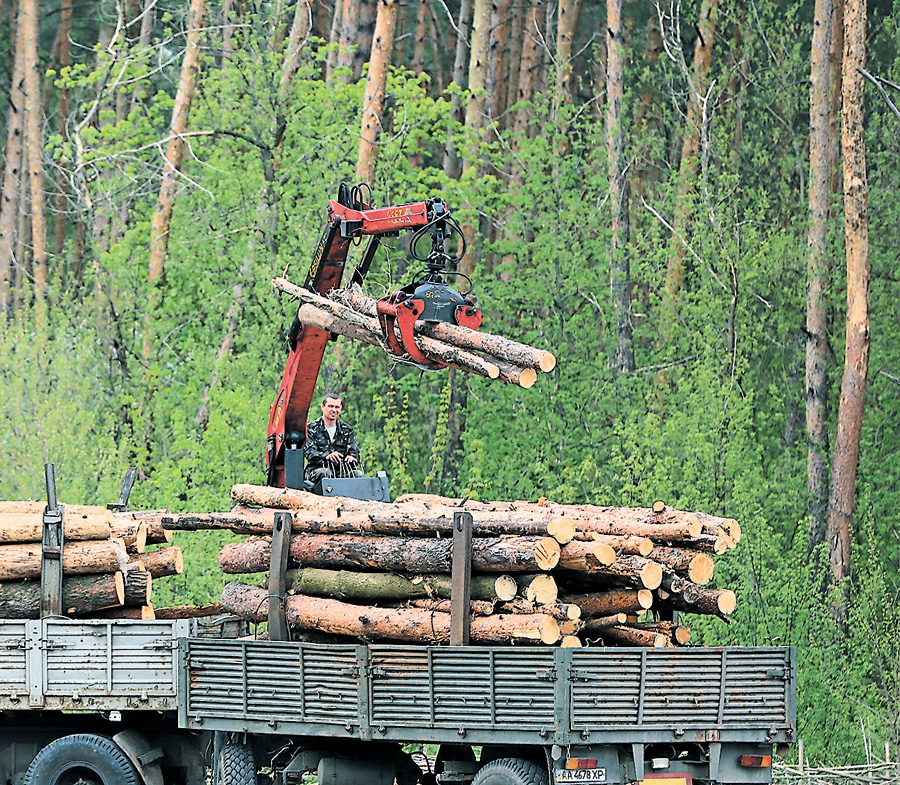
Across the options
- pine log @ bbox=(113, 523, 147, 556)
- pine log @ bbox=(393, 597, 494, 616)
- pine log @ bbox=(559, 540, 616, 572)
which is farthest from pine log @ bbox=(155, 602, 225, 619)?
pine log @ bbox=(559, 540, 616, 572)

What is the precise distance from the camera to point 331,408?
47.5 feet

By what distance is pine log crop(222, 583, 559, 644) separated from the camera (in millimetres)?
10484

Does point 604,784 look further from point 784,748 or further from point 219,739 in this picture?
point 219,739

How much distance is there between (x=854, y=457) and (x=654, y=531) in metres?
11.4

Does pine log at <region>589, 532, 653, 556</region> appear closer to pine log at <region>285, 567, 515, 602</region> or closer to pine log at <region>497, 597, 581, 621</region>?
pine log at <region>497, 597, 581, 621</region>

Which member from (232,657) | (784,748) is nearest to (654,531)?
(784,748)

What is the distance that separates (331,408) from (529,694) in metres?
5.04

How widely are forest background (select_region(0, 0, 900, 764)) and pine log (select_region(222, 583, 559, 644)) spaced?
23.6 ft

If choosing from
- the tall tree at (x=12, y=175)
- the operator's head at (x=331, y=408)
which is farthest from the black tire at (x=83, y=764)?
the tall tree at (x=12, y=175)

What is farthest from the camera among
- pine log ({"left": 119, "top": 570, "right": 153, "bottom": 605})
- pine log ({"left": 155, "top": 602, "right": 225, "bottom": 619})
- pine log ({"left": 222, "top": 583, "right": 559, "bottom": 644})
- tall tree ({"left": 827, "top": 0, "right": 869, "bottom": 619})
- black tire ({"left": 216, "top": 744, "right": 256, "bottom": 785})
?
tall tree ({"left": 827, "top": 0, "right": 869, "bottom": 619})

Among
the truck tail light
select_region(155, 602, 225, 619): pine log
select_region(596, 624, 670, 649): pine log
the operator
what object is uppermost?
the operator

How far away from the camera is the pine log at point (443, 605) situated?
422 inches

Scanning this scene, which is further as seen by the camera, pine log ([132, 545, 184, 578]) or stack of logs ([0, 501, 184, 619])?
pine log ([132, 545, 184, 578])

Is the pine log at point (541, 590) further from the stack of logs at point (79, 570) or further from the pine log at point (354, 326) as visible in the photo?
the stack of logs at point (79, 570)
